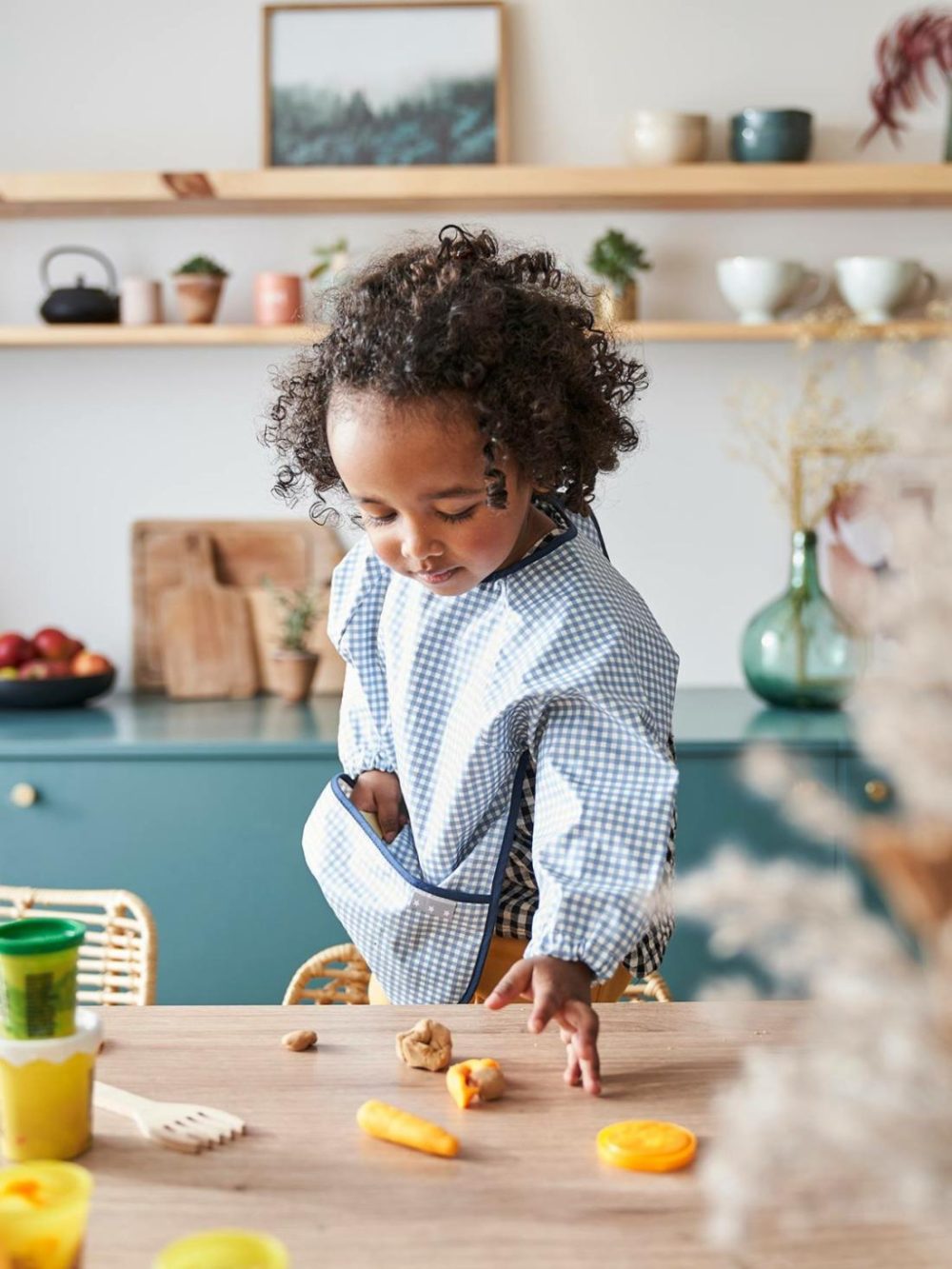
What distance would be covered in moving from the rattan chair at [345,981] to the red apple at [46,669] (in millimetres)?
1171

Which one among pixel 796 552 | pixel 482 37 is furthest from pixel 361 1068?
pixel 482 37

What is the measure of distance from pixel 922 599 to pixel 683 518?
2461 millimetres

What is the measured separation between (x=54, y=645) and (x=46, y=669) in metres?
0.08

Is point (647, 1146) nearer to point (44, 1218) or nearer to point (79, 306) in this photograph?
point (44, 1218)

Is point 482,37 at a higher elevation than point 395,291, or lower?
higher

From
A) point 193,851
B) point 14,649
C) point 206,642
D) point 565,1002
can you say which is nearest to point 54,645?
point 14,649

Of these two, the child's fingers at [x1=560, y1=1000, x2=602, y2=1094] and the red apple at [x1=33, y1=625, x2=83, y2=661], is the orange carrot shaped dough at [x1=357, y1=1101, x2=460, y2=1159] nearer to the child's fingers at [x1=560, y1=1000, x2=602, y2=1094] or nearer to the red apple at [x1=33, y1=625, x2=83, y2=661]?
the child's fingers at [x1=560, y1=1000, x2=602, y2=1094]

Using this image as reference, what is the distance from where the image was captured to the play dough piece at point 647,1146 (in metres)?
0.88

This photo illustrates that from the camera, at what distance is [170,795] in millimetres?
2350

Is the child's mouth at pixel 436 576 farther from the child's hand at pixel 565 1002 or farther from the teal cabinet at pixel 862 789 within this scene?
the teal cabinet at pixel 862 789

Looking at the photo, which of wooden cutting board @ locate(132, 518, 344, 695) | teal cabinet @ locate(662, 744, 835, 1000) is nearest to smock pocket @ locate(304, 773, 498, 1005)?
teal cabinet @ locate(662, 744, 835, 1000)

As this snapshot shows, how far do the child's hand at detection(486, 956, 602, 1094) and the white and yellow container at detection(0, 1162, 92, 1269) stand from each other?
379mm

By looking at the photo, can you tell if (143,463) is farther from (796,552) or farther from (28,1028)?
(28,1028)

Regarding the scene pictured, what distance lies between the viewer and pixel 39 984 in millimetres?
891
